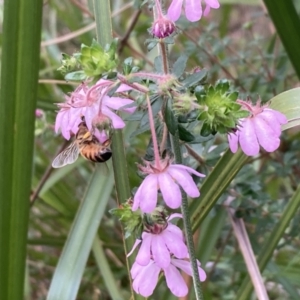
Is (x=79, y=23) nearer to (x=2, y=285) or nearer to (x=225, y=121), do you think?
(x=2, y=285)

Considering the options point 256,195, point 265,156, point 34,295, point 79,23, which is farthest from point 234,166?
point 34,295

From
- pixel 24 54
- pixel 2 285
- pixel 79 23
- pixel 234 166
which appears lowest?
A: pixel 2 285

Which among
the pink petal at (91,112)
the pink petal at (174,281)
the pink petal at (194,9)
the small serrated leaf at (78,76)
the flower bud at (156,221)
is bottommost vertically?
the pink petal at (174,281)

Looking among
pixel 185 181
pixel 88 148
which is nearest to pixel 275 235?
pixel 88 148

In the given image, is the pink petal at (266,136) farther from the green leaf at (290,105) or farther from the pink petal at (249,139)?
the green leaf at (290,105)

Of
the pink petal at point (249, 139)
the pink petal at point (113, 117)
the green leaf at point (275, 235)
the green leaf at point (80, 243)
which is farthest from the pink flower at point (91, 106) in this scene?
the green leaf at point (275, 235)

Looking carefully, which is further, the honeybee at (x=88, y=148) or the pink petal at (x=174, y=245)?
the honeybee at (x=88, y=148)

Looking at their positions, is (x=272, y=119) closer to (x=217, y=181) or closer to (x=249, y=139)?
(x=249, y=139)
